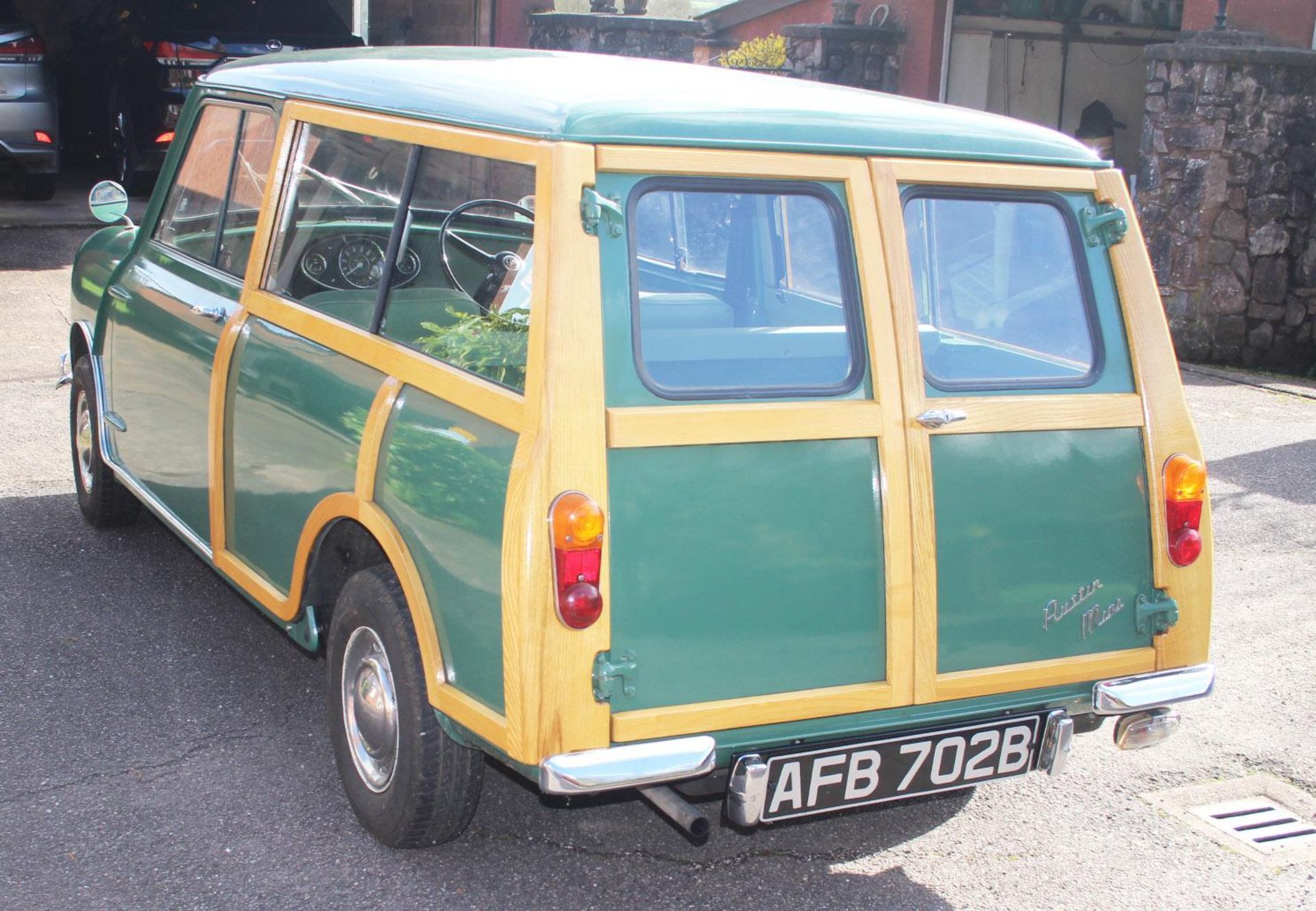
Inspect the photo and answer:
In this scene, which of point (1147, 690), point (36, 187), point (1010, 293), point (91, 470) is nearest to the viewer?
point (1147, 690)

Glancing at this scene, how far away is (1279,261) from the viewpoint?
33.8 ft

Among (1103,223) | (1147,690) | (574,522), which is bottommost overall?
(1147,690)

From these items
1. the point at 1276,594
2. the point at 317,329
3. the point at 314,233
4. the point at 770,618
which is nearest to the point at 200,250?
the point at 314,233

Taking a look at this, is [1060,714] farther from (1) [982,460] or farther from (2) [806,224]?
(2) [806,224]

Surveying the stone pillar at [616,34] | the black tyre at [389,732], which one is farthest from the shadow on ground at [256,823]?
the stone pillar at [616,34]

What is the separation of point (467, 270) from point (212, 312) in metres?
1.03

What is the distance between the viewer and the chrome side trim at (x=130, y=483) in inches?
178

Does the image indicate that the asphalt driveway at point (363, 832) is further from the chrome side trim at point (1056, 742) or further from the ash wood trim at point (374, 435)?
the ash wood trim at point (374, 435)

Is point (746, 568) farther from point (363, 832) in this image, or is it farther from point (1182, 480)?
point (363, 832)

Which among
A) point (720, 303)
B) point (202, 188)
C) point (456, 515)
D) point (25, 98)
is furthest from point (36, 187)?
point (456, 515)

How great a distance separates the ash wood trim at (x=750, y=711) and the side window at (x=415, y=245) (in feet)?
2.40

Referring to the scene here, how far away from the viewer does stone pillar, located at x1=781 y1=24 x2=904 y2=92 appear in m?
14.1

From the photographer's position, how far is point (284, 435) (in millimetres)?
3838

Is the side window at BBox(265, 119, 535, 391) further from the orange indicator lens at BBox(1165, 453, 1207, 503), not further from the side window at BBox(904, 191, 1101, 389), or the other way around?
the orange indicator lens at BBox(1165, 453, 1207, 503)
